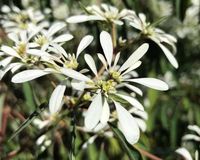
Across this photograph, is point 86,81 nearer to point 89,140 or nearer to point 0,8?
point 89,140

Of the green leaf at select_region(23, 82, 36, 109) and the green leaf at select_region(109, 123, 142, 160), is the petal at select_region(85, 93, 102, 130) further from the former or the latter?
the green leaf at select_region(23, 82, 36, 109)

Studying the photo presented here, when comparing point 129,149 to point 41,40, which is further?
point 41,40

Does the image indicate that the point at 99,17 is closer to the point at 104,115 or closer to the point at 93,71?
the point at 93,71

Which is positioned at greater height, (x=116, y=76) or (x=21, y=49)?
(x=21, y=49)

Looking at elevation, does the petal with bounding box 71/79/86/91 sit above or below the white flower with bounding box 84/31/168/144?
above

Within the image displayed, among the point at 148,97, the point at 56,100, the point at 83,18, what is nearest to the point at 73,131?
the point at 56,100

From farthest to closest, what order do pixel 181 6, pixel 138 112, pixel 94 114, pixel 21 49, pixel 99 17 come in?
pixel 181 6 → pixel 138 112 → pixel 99 17 → pixel 21 49 → pixel 94 114

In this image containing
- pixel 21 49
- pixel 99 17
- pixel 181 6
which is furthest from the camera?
pixel 181 6

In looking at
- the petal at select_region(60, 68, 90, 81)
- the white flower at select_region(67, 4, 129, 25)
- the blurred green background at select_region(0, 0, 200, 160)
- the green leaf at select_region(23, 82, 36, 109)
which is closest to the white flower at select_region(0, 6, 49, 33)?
the blurred green background at select_region(0, 0, 200, 160)

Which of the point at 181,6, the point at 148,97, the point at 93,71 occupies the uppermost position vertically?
the point at 93,71
